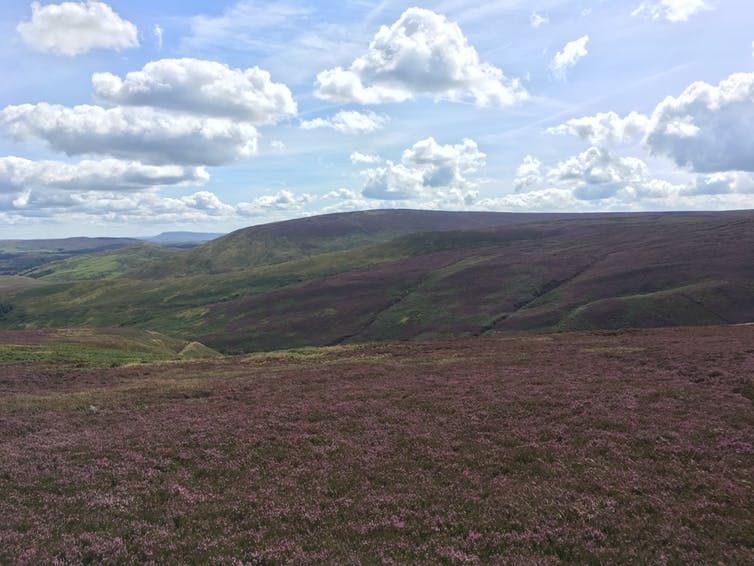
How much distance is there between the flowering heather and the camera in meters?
12.5

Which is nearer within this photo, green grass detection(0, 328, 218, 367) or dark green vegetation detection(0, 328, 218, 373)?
dark green vegetation detection(0, 328, 218, 373)

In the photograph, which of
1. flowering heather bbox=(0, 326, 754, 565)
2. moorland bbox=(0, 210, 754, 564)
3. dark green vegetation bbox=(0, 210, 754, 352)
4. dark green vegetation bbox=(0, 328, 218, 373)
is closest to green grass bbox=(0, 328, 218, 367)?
dark green vegetation bbox=(0, 328, 218, 373)

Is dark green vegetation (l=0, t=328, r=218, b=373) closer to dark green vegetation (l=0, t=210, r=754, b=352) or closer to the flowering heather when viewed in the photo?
the flowering heather

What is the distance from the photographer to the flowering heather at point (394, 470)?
12.5 m

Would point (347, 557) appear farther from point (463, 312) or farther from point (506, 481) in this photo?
point (463, 312)

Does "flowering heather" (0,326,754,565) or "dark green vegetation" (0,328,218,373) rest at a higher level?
"flowering heather" (0,326,754,565)

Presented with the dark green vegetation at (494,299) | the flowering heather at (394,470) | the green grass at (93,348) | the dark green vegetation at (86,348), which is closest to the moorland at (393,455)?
the flowering heather at (394,470)

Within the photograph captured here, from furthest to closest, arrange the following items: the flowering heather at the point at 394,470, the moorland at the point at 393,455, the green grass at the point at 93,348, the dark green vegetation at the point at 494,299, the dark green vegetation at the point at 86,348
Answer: the dark green vegetation at the point at 494,299, the green grass at the point at 93,348, the dark green vegetation at the point at 86,348, the moorland at the point at 393,455, the flowering heather at the point at 394,470

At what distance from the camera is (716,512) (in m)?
13.7

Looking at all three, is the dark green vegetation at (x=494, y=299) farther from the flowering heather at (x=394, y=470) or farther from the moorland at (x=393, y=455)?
the flowering heather at (x=394, y=470)

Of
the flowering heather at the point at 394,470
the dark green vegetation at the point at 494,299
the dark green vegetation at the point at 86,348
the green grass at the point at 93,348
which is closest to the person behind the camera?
the flowering heather at the point at 394,470

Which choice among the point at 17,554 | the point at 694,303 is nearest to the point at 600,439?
the point at 17,554

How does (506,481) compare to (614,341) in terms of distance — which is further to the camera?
(614,341)

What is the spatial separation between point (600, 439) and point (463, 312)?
309ft
